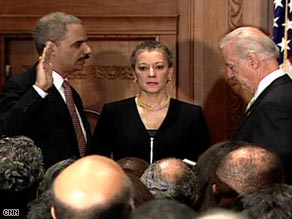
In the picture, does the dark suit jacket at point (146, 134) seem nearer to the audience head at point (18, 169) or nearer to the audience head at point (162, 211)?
the audience head at point (18, 169)

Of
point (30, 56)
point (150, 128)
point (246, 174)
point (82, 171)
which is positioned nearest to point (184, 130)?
point (150, 128)

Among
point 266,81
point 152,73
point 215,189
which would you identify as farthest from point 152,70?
point 215,189

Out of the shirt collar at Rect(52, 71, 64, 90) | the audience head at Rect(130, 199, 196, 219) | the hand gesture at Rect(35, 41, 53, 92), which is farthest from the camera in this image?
the shirt collar at Rect(52, 71, 64, 90)

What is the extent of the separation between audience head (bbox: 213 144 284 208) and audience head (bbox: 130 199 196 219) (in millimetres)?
581

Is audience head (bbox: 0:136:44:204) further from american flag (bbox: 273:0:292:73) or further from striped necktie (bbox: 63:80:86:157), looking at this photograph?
american flag (bbox: 273:0:292:73)

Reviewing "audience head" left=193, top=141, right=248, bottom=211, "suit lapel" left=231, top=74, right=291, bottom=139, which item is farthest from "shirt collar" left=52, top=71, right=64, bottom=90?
"audience head" left=193, top=141, right=248, bottom=211

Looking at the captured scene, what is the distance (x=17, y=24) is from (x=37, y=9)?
162 millimetres

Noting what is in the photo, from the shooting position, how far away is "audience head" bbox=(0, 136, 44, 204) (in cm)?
210

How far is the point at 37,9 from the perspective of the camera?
186 inches

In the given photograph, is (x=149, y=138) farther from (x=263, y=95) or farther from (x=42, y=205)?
(x=42, y=205)

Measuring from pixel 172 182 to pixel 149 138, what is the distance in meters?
1.69

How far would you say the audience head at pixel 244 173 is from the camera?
2.09 meters

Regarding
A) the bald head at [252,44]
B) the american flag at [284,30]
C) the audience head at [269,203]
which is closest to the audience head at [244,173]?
the audience head at [269,203]

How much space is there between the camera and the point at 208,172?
7.39 feet
